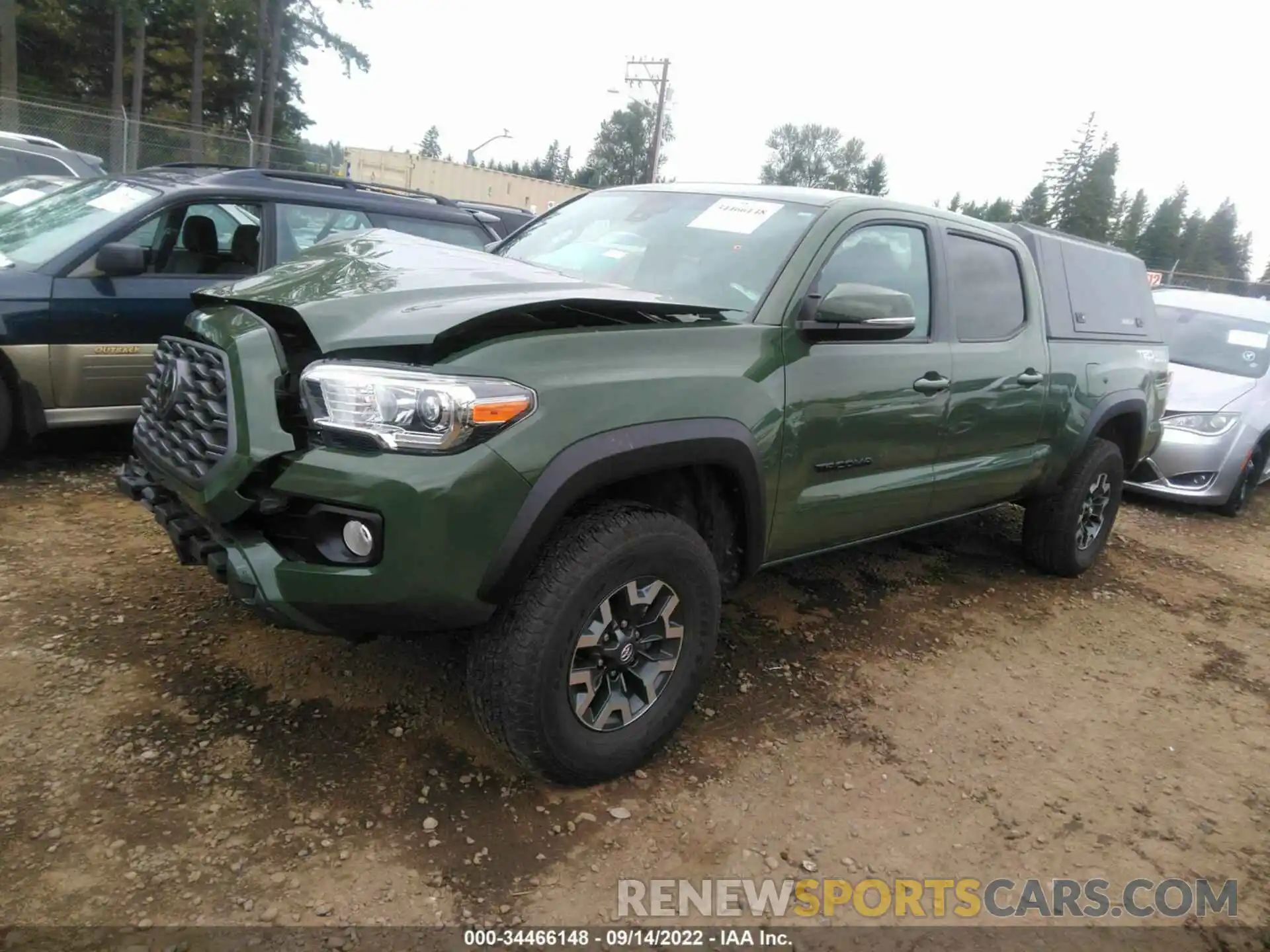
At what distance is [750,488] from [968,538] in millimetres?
3338

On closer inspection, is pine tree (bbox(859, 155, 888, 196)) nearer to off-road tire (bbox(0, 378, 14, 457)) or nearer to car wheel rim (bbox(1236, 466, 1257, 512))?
car wheel rim (bbox(1236, 466, 1257, 512))

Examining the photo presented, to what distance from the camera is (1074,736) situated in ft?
10.8

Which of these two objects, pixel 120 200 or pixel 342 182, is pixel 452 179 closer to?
pixel 342 182

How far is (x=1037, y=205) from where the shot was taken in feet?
285

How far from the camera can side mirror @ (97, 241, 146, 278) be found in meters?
4.37

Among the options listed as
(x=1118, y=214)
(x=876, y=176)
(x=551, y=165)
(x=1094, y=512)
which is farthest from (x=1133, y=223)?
(x=1094, y=512)

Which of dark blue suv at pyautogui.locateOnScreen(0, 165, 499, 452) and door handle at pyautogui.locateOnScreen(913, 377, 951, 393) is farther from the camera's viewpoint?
dark blue suv at pyautogui.locateOnScreen(0, 165, 499, 452)

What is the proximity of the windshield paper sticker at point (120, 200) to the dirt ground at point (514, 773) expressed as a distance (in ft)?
5.52

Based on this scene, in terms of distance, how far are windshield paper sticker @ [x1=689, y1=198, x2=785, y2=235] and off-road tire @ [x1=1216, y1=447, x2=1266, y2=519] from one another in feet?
18.9

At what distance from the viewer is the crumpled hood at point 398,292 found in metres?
2.23

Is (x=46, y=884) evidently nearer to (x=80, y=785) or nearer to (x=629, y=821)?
(x=80, y=785)

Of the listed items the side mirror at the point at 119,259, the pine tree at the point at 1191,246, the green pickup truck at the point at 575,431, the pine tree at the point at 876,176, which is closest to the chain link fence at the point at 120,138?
the side mirror at the point at 119,259

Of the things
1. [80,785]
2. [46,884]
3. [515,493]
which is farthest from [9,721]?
[515,493]

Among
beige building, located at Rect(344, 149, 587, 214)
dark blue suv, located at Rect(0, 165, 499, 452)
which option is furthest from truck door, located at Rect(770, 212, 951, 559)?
beige building, located at Rect(344, 149, 587, 214)
